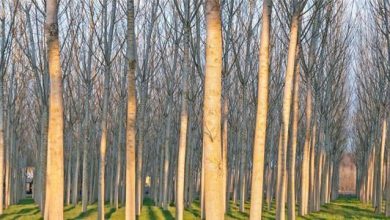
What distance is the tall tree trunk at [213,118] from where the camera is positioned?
5230 millimetres

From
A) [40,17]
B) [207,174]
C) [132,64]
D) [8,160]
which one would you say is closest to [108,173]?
[8,160]

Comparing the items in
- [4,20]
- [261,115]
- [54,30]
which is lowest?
[261,115]

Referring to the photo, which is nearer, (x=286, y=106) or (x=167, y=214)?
(x=286, y=106)

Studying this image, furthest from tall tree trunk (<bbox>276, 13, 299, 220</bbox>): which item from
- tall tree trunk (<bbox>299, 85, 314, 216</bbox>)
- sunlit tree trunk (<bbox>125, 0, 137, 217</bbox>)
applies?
tall tree trunk (<bbox>299, 85, 314, 216</bbox>)

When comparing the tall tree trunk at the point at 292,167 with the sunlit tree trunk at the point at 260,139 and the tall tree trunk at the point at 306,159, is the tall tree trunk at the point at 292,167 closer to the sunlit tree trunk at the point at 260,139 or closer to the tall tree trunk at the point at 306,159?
the tall tree trunk at the point at 306,159

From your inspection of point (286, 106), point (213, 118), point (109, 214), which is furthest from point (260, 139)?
point (109, 214)

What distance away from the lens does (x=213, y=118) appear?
17.4ft

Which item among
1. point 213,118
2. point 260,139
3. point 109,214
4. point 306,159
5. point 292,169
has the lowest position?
point 109,214

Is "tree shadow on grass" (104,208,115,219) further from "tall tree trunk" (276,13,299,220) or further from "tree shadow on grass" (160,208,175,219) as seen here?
"tall tree trunk" (276,13,299,220)

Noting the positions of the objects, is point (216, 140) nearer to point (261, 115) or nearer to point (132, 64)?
Result: point (261, 115)

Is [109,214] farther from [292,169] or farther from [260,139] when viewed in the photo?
[260,139]

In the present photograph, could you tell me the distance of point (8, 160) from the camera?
70.5ft

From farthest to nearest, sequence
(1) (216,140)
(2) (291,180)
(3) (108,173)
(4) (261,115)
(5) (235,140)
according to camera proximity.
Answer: (3) (108,173)
(5) (235,140)
(2) (291,180)
(4) (261,115)
(1) (216,140)

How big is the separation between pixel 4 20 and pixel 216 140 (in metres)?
12.2
